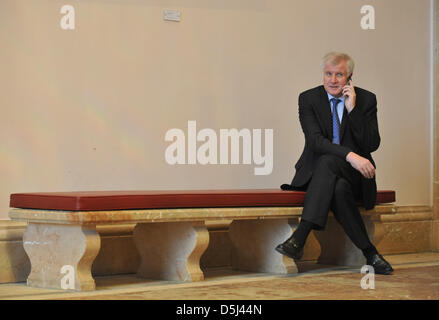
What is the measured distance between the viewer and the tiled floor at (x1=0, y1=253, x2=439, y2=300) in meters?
3.73

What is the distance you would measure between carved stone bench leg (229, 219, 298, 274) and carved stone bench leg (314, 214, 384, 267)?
0.55m

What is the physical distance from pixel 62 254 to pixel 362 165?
1.78 m

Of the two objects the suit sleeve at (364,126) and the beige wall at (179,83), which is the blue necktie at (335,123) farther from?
the beige wall at (179,83)

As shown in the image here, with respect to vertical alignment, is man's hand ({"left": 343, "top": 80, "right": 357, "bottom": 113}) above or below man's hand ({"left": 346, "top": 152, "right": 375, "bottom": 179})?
above

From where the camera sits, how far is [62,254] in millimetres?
4020

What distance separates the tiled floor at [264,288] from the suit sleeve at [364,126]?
0.79 m

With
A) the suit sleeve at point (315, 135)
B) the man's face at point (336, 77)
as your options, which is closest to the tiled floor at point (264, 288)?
the suit sleeve at point (315, 135)

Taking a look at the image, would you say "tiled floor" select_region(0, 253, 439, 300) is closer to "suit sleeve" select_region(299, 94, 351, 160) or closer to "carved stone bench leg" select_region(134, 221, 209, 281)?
"carved stone bench leg" select_region(134, 221, 209, 281)

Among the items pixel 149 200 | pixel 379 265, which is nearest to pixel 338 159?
pixel 379 265

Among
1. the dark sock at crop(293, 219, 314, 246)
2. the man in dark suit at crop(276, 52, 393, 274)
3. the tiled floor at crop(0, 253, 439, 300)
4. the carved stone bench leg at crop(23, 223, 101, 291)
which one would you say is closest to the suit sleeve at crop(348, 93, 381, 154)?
the man in dark suit at crop(276, 52, 393, 274)
